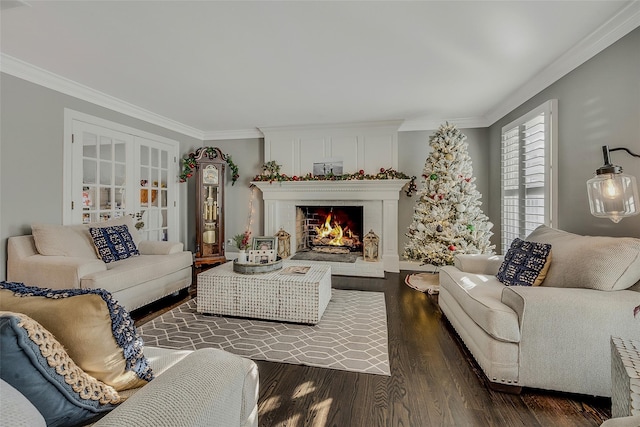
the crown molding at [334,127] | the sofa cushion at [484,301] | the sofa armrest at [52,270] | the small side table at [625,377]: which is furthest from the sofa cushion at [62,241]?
the small side table at [625,377]

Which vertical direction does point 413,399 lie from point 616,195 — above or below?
below

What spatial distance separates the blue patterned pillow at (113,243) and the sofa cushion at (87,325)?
104 inches

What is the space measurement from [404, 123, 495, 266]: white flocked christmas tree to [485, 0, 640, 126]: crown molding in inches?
37.0

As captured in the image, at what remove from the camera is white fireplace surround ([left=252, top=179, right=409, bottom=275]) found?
4.91 m

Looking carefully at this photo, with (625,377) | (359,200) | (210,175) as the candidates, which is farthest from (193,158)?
(625,377)

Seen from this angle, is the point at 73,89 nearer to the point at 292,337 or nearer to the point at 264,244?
the point at 264,244

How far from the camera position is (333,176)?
495 centimetres

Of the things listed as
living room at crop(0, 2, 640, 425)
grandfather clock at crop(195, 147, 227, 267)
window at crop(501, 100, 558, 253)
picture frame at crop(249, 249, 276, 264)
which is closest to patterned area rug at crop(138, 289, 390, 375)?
living room at crop(0, 2, 640, 425)

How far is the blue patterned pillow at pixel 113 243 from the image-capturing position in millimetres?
3256

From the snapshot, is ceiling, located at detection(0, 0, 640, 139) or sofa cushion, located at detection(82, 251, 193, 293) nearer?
ceiling, located at detection(0, 0, 640, 139)

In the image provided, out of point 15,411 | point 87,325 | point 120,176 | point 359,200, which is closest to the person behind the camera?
point 15,411

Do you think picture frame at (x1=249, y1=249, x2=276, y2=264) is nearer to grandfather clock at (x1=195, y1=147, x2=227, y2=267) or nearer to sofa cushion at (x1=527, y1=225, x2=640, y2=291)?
grandfather clock at (x1=195, y1=147, x2=227, y2=267)

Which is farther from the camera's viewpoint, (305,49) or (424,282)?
(424,282)

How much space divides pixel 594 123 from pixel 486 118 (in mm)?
2388
